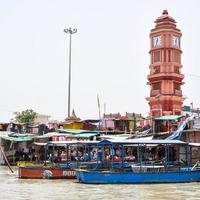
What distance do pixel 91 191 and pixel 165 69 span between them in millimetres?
33466

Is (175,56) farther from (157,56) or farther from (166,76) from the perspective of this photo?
(166,76)

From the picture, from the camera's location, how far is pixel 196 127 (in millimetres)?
28109

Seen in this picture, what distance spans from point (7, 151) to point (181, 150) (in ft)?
54.3

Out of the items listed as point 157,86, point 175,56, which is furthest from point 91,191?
point 175,56

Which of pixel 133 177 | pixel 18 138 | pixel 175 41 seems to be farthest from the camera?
pixel 175 41

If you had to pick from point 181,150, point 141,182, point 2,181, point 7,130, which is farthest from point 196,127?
point 7,130

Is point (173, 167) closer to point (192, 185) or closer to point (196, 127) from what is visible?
point (192, 185)

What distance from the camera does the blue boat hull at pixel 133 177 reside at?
22.1 metres

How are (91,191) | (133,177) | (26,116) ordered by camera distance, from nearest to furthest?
(91,191)
(133,177)
(26,116)

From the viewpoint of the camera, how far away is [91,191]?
1988 cm

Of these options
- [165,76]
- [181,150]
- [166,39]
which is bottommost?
[181,150]

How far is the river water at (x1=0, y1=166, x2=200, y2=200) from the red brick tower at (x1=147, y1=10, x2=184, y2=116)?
93.3 ft

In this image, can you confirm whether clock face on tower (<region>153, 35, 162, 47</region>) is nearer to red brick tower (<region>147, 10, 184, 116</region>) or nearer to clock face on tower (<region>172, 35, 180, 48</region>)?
red brick tower (<region>147, 10, 184, 116</region>)

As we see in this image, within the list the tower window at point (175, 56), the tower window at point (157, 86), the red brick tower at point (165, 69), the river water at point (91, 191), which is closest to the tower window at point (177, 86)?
the red brick tower at point (165, 69)
